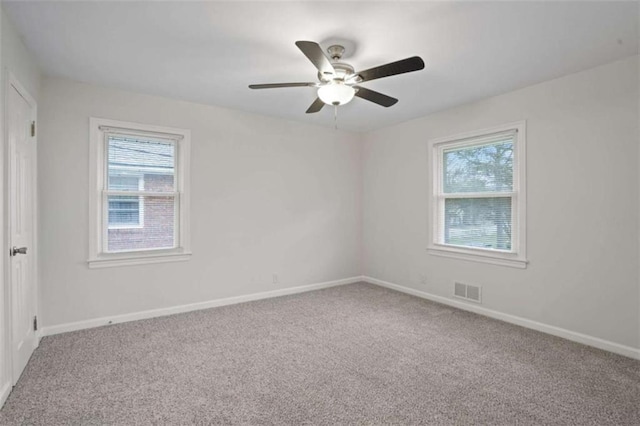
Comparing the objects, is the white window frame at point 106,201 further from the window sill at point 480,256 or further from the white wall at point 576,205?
the white wall at point 576,205

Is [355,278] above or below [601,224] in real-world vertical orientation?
below

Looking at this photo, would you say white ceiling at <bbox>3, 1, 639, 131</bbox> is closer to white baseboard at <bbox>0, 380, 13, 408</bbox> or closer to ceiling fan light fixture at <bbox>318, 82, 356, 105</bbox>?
ceiling fan light fixture at <bbox>318, 82, 356, 105</bbox>

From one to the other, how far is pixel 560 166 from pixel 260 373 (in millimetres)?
3225

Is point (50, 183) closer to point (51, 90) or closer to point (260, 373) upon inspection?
point (51, 90)

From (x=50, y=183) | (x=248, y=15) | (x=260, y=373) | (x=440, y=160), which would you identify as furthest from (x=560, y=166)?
(x=50, y=183)

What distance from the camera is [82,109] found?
3.45 m

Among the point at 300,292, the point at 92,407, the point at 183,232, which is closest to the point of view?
the point at 92,407

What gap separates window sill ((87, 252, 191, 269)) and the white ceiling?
1.75m

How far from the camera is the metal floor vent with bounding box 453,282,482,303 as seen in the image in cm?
398

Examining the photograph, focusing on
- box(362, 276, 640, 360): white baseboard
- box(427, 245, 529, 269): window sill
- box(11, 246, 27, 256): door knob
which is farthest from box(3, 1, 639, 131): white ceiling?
box(362, 276, 640, 360): white baseboard

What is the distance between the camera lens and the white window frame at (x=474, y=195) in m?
3.57

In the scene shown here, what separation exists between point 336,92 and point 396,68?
519 millimetres

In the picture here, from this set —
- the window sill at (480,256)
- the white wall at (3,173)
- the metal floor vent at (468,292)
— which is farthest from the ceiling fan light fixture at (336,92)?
the metal floor vent at (468,292)

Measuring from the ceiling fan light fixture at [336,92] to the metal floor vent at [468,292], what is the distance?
268cm
